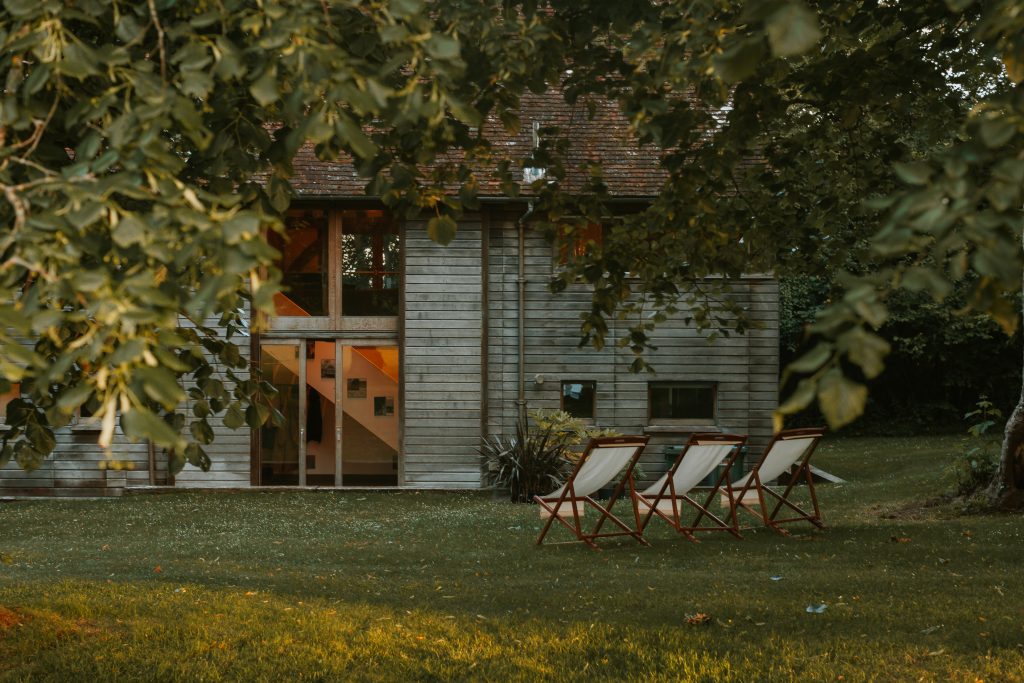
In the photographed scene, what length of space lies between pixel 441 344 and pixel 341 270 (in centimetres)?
205

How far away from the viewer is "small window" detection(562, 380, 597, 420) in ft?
55.8

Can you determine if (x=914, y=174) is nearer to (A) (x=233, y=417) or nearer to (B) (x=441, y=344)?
(A) (x=233, y=417)

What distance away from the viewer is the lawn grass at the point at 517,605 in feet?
16.3

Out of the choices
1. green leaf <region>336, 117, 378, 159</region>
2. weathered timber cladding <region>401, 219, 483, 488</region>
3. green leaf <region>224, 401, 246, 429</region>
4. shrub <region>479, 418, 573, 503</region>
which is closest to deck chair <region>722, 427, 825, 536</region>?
shrub <region>479, 418, 573, 503</region>

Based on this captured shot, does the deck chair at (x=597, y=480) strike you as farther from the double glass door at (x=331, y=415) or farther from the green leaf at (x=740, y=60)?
the double glass door at (x=331, y=415)

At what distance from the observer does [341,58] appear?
2275 millimetres

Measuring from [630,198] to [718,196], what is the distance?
9.99 m

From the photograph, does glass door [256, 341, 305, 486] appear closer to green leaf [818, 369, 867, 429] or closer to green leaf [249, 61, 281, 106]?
green leaf [249, 61, 281, 106]

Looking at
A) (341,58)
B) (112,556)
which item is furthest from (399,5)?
(112,556)

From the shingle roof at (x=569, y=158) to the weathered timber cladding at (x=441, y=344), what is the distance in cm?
128

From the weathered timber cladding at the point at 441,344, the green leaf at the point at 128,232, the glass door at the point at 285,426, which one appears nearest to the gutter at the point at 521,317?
the weathered timber cladding at the point at 441,344

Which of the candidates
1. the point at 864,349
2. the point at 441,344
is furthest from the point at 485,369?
the point at 864,349

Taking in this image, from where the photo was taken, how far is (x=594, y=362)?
1697 cm

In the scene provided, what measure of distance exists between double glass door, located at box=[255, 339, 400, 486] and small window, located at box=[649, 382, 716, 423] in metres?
4.33
